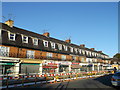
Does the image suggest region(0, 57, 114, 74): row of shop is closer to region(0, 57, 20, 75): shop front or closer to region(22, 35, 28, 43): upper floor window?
region(0, 57, 20, 75): shop front

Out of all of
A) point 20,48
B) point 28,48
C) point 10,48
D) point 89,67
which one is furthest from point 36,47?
point 89,67

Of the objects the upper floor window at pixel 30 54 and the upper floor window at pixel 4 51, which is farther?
the upper floor window at pixel 30 54

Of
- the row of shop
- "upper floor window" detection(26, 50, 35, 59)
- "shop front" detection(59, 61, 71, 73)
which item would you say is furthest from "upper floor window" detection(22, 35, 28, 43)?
"shop front" detection(59, 61, 71, 73)

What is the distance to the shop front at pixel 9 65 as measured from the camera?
2017 cm

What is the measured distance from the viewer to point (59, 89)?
1176cm

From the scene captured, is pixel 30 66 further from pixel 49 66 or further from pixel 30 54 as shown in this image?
pixel 49 66

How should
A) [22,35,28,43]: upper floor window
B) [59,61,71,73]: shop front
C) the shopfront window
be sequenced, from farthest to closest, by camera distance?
[59,61,71,73]: shop front < the shopfront window < [22,35,28,43]: upper floor window

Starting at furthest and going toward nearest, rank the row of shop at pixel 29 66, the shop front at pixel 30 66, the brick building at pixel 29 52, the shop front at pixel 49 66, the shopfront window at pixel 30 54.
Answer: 1. the shop front at pixel 49 66
2. the shopfront window at pixel 30 54
3. the shop front at pixel 30 66
4. the brick building at pixel 29 52
5. the row of shop at pixel 29 66

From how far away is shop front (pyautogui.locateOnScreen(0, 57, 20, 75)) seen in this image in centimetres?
2017

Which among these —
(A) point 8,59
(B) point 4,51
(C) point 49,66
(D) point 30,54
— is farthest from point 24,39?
(C) point 49,66

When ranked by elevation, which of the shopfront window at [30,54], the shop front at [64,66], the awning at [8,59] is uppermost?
the shopfront window at [30,54]

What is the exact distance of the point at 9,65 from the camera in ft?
71.2

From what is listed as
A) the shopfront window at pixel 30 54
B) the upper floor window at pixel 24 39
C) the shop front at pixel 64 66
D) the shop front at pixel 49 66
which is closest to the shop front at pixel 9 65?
the shopfront window at pixel 30 54

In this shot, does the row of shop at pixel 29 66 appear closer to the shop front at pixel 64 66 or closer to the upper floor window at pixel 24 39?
the shop front at pixel 64 66
